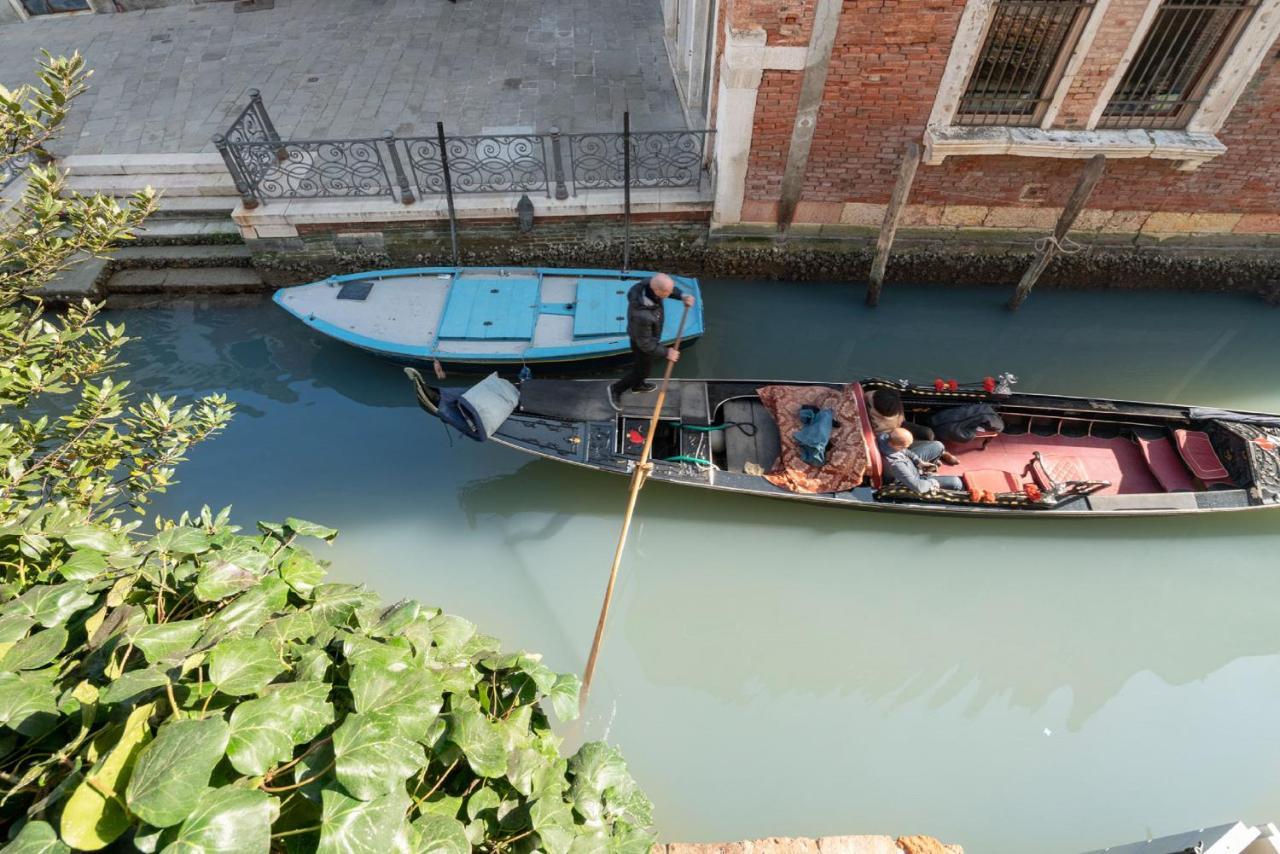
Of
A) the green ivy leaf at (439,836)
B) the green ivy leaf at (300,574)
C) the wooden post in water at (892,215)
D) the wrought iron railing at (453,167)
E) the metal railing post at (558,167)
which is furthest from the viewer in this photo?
the wrought iron railing at (453,167)

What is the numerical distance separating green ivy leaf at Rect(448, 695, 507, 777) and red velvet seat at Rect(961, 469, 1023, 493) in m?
4.40

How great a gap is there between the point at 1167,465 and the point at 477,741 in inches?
233

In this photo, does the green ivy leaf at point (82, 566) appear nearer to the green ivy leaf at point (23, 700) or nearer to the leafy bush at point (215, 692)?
the leafy bush at point (215, 692)

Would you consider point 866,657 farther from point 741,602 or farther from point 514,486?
point 514,486

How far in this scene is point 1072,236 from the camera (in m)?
7.19

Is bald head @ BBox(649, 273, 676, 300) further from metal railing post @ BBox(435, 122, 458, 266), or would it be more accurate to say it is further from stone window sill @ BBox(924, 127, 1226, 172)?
stone window sill @ BBox(924, 127, 1226, 172)

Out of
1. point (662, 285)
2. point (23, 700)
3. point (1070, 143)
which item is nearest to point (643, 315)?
point (662, 285)

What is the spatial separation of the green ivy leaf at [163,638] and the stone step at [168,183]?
712 cm

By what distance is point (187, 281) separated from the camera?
22.9 feet

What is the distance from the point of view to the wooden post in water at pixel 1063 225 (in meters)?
6.14

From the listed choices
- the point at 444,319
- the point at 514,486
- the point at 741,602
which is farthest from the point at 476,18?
the point at 741,602

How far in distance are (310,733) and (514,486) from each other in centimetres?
404

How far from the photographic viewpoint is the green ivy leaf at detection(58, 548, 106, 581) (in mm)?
1883

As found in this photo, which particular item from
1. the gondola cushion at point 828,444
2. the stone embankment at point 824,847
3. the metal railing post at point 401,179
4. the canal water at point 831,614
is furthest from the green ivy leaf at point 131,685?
the metal railing post at point 401,179
